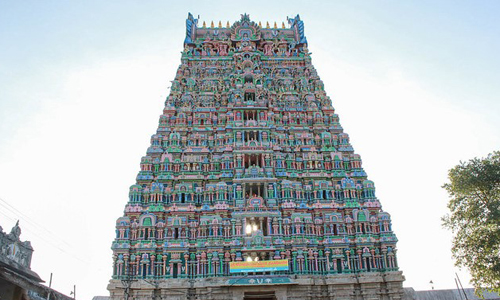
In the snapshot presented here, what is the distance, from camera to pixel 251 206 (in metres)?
40.4

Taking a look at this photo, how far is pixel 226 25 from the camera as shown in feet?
201

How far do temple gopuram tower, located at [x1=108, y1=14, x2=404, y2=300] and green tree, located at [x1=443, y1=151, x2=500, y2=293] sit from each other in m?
8.01

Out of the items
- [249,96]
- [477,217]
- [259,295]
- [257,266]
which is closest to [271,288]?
[259,295]

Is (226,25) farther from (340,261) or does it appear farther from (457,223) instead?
(457,223)

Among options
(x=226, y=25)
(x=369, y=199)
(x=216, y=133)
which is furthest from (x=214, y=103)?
(x=369, y=199)

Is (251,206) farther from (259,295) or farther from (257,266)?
(259,295)

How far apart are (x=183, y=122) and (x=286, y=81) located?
47.2 feet

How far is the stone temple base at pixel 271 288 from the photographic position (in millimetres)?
36250

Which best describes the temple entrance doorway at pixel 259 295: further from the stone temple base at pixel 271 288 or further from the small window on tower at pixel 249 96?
the small window on tower at pixel 249 96

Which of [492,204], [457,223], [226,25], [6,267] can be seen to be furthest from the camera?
[226,25]

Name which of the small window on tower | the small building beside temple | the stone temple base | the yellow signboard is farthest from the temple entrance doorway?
the small window on tower

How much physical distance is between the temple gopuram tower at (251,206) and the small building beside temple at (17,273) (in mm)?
8780

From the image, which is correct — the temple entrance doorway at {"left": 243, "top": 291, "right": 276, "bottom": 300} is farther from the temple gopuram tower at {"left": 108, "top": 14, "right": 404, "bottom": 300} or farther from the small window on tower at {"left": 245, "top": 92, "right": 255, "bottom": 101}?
the small window on tower at {"left": 245, "top": 92, "right": 255, "bottom": 101}

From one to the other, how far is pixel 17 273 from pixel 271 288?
67.3ft
